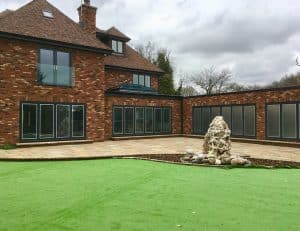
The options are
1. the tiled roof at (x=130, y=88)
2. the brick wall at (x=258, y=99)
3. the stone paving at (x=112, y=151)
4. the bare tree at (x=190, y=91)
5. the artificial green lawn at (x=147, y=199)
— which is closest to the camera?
the artificial green lawn at (x=147, y=199)

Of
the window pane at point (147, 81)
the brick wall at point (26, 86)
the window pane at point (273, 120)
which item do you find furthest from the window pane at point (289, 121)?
the window pane at point (147, 81)

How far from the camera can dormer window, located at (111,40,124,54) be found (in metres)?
25.1

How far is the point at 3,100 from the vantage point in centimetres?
1526

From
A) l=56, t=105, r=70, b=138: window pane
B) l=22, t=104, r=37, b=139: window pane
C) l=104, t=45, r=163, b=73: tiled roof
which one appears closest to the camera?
l=22, t=104, r=37, b=139: window pane

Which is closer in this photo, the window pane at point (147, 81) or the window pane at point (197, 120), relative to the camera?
the window pane at point (197, 120)

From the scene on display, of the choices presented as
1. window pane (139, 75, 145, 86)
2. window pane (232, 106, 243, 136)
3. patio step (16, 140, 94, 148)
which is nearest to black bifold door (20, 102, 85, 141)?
patio step (16, 140, 94, 148)

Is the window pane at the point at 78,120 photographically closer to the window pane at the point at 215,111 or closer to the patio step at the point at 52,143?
the patio step at the point at 52,143

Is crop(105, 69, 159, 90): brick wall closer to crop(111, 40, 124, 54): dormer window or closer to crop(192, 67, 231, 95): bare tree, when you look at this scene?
crop(111, 40, 124, 54): dormer window

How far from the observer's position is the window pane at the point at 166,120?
76.6 ft

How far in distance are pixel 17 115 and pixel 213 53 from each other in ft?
116

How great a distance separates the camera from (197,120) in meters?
23.0

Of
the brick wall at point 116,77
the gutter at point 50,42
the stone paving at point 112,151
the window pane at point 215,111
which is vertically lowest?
the stone paving at point 112,151

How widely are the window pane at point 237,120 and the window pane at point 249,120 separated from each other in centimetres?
32

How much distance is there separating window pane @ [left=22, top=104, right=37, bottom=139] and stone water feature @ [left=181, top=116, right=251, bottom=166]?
26.8 feet
